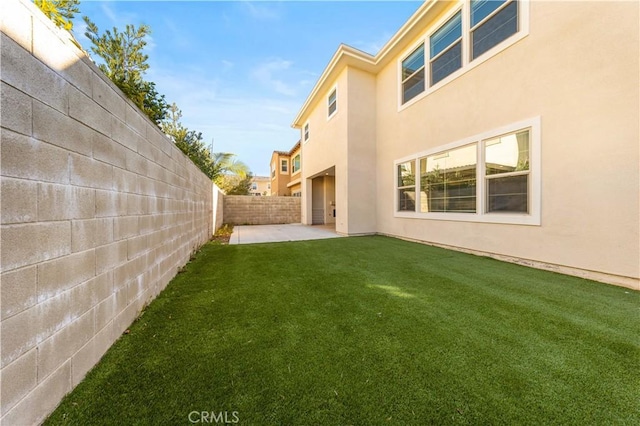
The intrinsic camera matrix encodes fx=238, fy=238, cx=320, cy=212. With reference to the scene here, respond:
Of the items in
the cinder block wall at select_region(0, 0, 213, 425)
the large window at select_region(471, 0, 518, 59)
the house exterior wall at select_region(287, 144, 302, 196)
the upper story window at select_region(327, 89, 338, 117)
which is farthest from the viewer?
the house exterior wall at select_region(287, 144, 302, 196)

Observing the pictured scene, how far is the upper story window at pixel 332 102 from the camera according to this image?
30.4ft

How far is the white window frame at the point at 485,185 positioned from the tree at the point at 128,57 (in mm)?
6515

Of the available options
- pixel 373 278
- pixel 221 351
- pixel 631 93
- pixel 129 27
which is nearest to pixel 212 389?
pixel 221 351

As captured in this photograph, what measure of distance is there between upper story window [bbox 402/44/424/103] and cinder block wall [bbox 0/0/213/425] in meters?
7.25

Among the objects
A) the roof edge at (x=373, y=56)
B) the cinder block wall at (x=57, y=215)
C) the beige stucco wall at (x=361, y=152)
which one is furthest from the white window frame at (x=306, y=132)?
the cinder block wall at (x=57, y=215)

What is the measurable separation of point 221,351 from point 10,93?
6.53 feet

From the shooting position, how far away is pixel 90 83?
5.77 feet

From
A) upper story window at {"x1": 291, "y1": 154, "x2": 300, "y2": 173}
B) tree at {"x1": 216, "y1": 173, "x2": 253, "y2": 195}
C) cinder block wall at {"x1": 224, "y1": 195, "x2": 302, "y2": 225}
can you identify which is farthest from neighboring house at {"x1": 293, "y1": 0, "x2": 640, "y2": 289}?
tree at {"x1": 216, "y1": 173, "x2": 253, "y2": 195}

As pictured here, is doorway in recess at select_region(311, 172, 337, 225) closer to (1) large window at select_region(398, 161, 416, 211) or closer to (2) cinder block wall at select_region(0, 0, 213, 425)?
(1) large window at select_region(398, 161, 416, 211)

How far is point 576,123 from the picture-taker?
3775 mm

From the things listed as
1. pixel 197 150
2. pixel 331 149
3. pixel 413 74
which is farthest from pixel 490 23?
pixel 197 150

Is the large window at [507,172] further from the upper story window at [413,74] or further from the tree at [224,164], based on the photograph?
the tree at [224,164]

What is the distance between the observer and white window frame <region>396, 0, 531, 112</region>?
4.49 m

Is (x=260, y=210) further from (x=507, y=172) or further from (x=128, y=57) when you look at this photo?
(x=507, y=172)
